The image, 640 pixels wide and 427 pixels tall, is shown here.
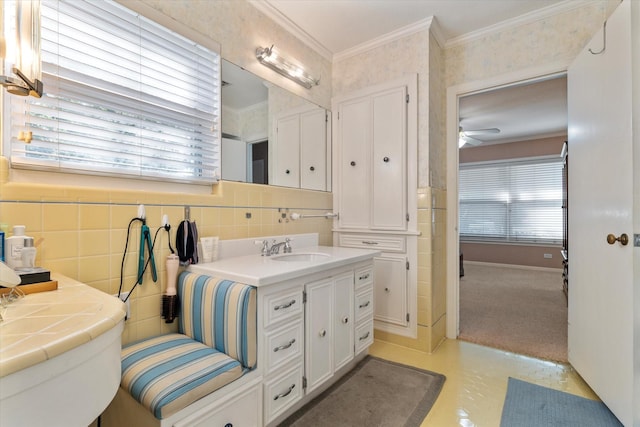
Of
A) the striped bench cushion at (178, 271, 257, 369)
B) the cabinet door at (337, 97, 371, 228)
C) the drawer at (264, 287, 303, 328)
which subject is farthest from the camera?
the cabinet door at (337, 97, 371, 228)

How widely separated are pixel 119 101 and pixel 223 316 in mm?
1139

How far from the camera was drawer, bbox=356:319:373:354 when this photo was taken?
2080 mm

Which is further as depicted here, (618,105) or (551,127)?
(551,127)

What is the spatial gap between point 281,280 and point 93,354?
2.71 ft

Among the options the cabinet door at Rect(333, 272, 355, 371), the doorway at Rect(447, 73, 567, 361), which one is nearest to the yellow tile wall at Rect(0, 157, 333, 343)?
the cabinet door at Rect(333, 272, 355, 371)

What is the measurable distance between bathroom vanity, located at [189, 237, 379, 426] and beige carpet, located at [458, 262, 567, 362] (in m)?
1.35

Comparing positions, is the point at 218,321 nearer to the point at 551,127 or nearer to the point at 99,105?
the point at 99,105

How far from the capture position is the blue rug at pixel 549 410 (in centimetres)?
161

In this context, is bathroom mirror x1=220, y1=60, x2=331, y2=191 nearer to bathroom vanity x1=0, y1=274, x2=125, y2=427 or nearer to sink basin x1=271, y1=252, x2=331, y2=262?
sink basin x1=271, y1=252, x2=331, y2=262

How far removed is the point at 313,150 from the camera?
272cm

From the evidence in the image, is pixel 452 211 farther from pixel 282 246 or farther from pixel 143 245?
pixel 143 245

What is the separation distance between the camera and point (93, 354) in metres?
0.65

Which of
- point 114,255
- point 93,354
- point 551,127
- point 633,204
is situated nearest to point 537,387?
point 633,204

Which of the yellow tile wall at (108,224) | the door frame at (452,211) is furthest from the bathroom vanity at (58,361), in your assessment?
the door frame at (452,211)
